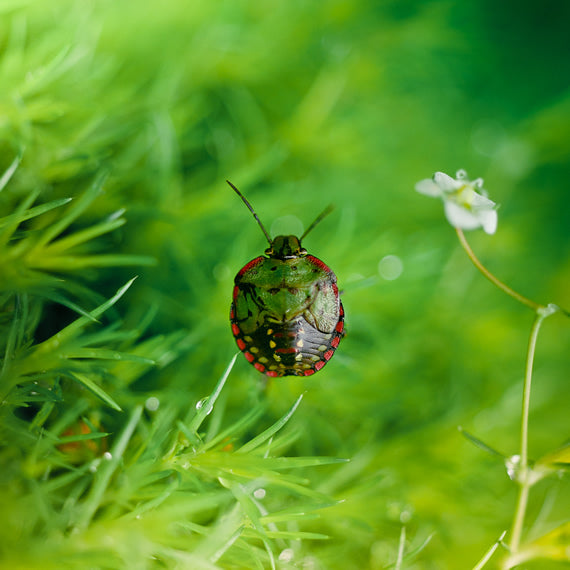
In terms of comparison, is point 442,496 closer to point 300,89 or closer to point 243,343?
point 243,343

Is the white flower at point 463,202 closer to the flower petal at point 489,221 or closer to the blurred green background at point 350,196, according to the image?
the flower petal at point 489,221

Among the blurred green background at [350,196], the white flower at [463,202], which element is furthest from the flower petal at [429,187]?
the blurred green background at [350,196]

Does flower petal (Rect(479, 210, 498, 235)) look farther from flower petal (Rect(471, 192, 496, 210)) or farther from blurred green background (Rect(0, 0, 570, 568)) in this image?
blurred green background (Rect(0, 0, 570, 568))

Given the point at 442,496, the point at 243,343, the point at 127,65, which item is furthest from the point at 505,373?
the point at 127,65

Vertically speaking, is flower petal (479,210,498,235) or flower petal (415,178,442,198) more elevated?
flower petal (415,178,442,198)

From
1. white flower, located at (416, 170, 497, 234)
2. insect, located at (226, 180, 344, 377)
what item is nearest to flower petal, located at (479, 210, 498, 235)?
white flower, located at (416, 170, 497, 234)
